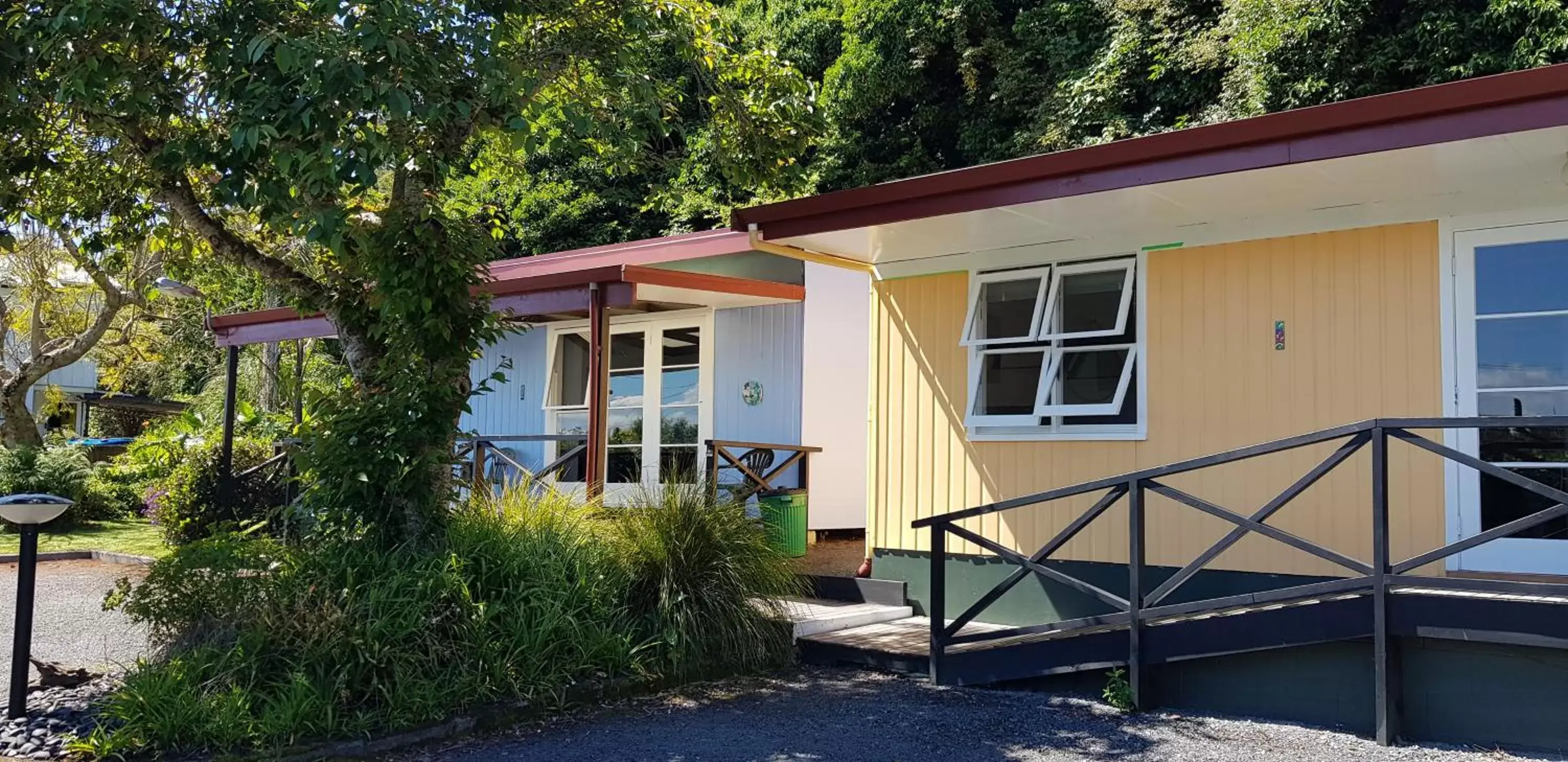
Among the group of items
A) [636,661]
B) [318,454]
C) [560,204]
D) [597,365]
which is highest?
[560,204]

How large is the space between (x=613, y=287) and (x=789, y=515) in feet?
8.45

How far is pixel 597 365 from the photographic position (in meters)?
9.04

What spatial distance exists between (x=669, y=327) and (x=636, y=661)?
5649mm

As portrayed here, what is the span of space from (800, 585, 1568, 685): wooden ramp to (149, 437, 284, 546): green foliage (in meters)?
8.12

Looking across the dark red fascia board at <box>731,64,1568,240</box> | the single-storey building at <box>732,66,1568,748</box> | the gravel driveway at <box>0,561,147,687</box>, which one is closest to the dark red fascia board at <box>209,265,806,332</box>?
the single-storey building at <box>732,66,1568,748</box>

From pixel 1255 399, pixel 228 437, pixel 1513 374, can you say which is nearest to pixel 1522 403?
pixel 1513 374

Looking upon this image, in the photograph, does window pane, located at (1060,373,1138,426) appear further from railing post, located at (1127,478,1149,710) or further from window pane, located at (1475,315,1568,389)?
window pane, located at (1475,315,1568,389)

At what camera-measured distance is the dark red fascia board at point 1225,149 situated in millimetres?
4973

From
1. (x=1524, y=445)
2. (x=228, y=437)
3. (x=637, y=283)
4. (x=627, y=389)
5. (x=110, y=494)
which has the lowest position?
(x=110, y=494)

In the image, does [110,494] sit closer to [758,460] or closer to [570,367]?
[570,367]

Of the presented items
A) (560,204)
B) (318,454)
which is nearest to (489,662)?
(318,454)

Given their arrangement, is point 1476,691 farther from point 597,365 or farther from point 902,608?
point 597,365

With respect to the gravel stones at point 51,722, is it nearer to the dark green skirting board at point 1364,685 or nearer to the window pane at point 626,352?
the dark green skirting board at point 1364,685

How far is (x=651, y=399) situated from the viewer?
11.8 m
